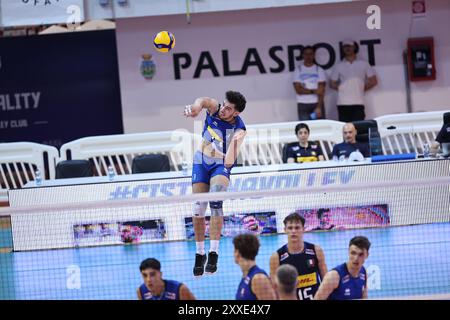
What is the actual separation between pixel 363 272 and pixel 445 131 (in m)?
5.68

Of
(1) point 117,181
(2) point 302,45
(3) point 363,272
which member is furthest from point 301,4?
(3) point 363,272

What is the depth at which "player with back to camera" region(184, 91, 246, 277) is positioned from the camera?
11.3m

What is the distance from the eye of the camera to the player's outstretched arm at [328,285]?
9.45 m

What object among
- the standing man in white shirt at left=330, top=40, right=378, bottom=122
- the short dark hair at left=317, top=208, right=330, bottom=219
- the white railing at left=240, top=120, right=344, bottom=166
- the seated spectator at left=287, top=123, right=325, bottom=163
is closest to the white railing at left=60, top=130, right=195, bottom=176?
the white railing at left=240, top=120, right=344, bottom=166

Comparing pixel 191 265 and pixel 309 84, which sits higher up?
pixel 309 84

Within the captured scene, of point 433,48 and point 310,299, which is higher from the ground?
point 433,48

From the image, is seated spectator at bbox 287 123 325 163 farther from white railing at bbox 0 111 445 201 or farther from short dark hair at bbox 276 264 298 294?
short dark hair at bbox 276 264 298 294

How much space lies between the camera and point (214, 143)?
11.6m

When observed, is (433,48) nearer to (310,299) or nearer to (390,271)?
(390,271)

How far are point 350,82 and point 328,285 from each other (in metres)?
10.1

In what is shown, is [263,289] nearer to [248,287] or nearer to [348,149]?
[248,287]

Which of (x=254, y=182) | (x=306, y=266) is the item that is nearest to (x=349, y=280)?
(x=306, y=266)

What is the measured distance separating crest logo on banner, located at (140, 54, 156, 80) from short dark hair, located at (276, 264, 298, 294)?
36.6ft

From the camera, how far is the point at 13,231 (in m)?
14.1
